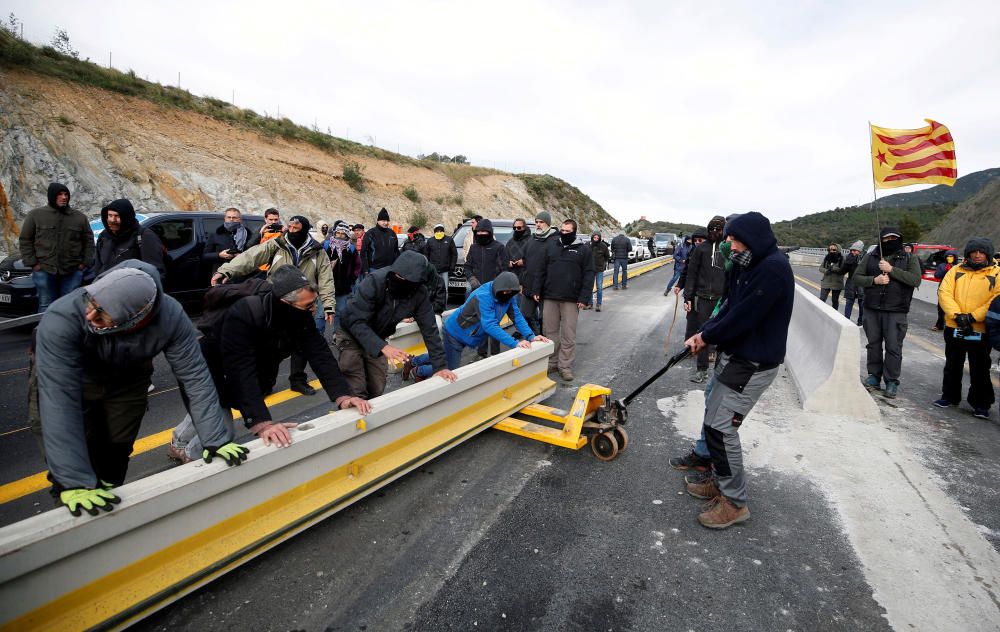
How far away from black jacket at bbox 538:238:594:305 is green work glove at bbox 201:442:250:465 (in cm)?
444

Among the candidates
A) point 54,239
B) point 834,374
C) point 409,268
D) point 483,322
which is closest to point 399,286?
point 409,268

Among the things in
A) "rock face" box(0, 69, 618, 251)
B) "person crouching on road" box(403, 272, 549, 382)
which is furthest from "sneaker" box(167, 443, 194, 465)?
"rock face" box(0, 69, 618, 251)

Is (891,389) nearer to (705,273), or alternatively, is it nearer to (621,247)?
(705,273)

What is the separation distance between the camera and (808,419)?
495 centimetres

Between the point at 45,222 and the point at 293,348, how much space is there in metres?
5.15

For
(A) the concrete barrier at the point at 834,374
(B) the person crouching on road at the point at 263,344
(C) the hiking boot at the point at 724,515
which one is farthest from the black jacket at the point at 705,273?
(B) the person crouching on road at the point at 263,344

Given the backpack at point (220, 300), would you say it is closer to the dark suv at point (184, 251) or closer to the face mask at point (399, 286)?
the face mask at point (399, 286)

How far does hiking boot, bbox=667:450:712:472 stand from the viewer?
383cm

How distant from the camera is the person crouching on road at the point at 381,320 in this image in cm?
397

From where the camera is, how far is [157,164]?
20.2m

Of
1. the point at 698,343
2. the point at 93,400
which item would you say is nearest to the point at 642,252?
the point at 698,343

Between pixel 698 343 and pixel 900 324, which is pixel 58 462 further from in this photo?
pixel 900 324

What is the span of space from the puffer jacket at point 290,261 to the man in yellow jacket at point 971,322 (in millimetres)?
6752

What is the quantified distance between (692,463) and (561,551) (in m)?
1.53
